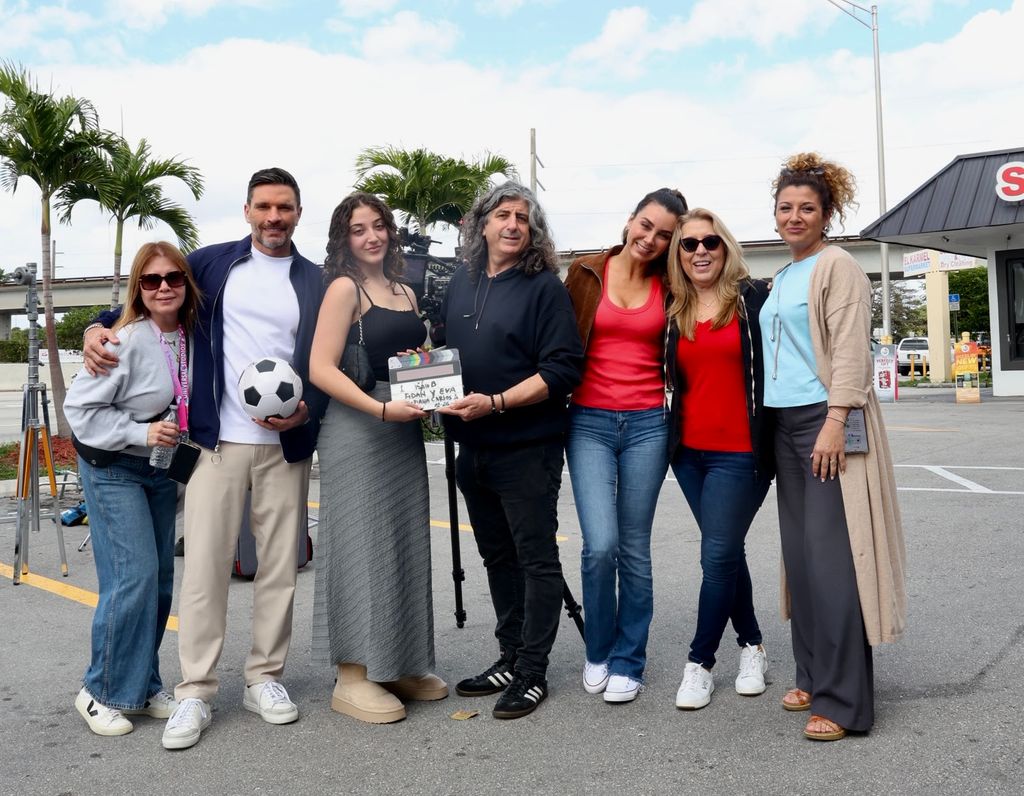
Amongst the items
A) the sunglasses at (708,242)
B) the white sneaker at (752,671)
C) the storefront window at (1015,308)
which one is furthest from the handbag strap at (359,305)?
the storefront window at (1015,308)

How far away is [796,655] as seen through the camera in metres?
3.98

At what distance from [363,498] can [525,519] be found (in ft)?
2.13

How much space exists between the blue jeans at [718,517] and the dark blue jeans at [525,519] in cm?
56

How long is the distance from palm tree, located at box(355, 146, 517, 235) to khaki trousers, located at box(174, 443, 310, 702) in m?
15.7

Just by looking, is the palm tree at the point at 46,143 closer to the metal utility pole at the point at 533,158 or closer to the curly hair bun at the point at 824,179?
the curly hair bun at the point at 824,179

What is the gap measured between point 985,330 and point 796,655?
1903 inches

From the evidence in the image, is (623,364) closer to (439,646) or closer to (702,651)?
(702,651)

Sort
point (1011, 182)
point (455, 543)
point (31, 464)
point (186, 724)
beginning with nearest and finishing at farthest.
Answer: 1. point (186, 724)
2. point (455, 543)
3. point (31, 464)
4. point (1011, 182)

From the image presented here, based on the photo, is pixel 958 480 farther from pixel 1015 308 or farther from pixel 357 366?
pixel 1015 308

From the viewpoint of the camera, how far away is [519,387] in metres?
3.86

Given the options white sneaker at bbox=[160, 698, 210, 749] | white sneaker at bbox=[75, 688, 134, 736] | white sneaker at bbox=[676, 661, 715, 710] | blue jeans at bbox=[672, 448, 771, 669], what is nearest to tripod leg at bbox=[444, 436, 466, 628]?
blue jeans at bbox=[672, 448, 771, 669]

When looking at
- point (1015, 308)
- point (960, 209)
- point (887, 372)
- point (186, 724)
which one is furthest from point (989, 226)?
point (186, 724)

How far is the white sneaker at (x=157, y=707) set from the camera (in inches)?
156

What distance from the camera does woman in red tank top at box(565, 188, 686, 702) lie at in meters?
4.05
